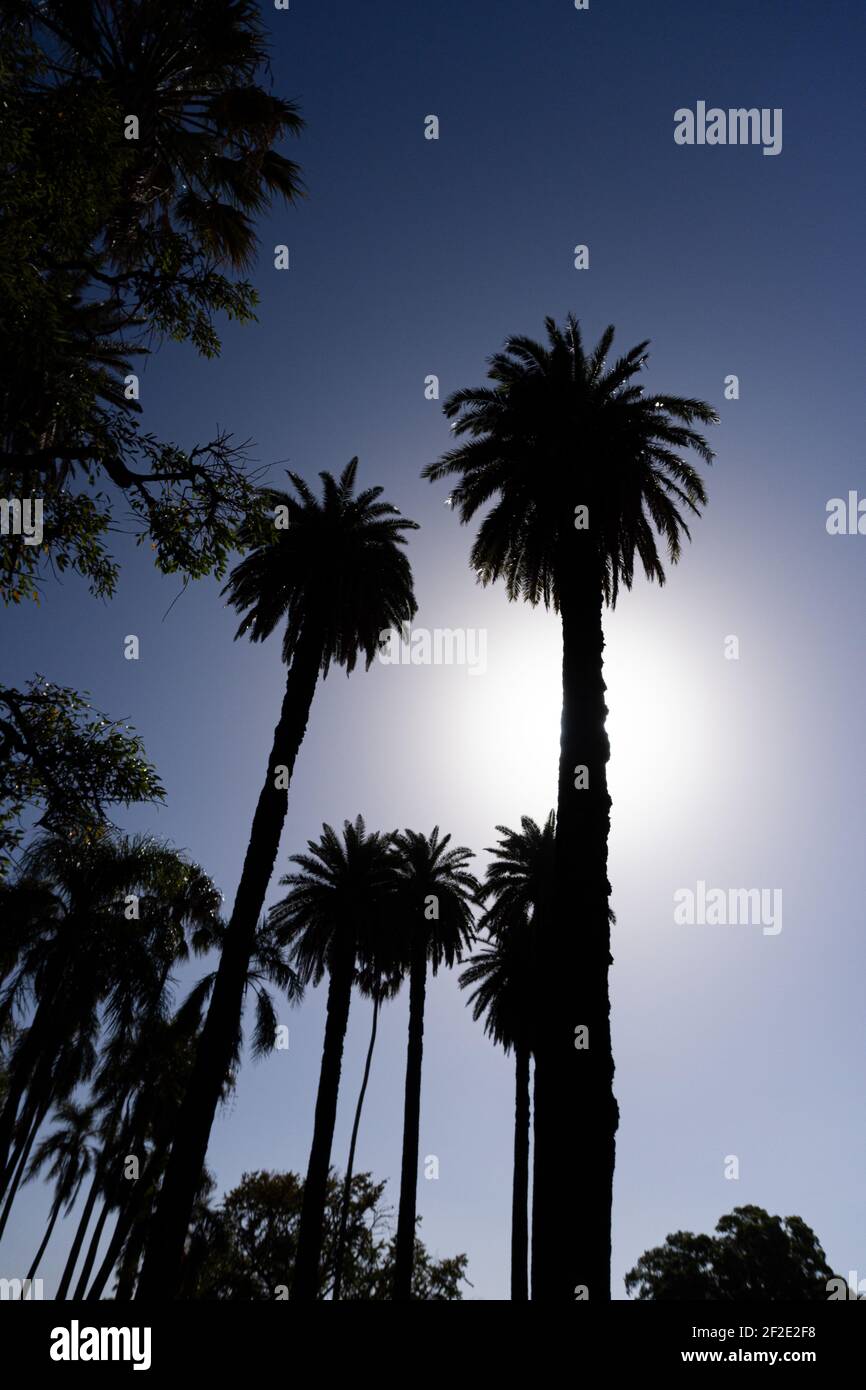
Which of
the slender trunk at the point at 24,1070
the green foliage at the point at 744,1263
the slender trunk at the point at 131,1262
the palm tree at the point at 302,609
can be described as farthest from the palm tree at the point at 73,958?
the green foliage at the point at 744,1263

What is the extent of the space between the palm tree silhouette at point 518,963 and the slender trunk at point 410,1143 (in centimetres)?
381

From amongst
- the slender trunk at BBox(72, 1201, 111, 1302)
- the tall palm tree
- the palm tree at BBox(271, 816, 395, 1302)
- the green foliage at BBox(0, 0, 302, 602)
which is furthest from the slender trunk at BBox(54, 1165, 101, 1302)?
the green foliage at BBox(0, 0, 302, 602)

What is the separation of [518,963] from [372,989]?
267 inches

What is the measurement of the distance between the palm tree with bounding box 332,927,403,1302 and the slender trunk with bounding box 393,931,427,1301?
4.61ft

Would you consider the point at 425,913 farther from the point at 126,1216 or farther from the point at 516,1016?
the point at 126,1216

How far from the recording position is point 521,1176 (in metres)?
30.1

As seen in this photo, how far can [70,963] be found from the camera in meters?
21.6

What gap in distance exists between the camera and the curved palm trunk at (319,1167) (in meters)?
24.3

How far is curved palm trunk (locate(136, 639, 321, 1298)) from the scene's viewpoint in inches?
503

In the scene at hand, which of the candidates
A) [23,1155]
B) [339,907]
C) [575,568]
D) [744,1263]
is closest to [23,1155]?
[23,1155]

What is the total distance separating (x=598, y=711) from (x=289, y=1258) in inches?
1588

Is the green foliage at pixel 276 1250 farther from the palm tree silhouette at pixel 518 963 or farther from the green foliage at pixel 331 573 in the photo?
the green foliage at pixel 331 573
